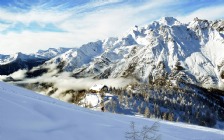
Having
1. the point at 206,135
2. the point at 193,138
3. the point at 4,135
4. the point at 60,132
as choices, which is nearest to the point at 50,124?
the point at 60,132

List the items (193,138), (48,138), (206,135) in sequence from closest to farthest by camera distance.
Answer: (48,138), (193,138), (206,135)

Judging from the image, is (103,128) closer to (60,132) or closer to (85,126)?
(85,126)

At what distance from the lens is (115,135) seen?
3522 centimetres

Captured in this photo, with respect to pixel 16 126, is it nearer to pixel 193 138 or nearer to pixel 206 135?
pixel 193 138

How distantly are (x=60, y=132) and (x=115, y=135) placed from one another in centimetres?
752

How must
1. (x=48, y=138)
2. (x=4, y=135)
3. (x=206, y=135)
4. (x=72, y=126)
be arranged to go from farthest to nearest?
(x=206, y=135) → (x=72, y=126) → (x=48, y=138) → (x=4, y=135)

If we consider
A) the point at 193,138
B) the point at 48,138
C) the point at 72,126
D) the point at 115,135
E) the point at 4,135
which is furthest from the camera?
the point at 193,138

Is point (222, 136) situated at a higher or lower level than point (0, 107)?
lower

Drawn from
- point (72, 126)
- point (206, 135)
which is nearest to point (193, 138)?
point (206, 135)

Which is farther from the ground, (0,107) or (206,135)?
(0,107)

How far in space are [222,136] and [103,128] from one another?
27.0 metres

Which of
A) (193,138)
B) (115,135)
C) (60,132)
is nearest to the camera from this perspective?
(60,132)

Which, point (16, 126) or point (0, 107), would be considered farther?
point (0, 107)

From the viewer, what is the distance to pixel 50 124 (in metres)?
30.4
